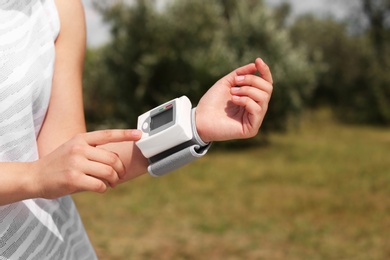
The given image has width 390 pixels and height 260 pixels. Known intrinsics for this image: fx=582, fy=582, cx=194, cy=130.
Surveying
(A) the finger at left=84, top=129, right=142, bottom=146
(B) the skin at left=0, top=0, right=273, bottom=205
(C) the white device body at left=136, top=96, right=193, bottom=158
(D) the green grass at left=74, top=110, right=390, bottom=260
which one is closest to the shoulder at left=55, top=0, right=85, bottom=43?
(B) the skin at left=0, top=0, right=273, bottom=205

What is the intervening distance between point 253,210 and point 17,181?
281 inches

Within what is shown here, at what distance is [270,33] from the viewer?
564 inches

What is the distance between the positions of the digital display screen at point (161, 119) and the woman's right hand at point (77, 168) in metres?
0.24

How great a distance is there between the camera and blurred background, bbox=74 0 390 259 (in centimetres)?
706

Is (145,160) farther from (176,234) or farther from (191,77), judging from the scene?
(191,77)

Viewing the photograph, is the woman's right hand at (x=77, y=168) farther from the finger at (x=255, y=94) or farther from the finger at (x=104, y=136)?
the finger at (x=255, y=94)

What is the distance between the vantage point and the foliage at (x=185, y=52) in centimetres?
1393

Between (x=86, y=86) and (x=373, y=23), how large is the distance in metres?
12.8

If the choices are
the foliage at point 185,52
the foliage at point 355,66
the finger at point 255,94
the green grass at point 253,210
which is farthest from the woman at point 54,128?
the foliage at point 355,66

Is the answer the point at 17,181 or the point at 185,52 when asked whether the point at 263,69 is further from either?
the point at 185,52

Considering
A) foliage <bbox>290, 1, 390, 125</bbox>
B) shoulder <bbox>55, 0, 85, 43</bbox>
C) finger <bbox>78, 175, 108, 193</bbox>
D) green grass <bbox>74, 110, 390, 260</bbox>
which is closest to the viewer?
finger <bbox>78, 175, 108, 193</bbox>

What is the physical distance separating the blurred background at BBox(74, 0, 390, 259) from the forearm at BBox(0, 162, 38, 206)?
17.0 ft

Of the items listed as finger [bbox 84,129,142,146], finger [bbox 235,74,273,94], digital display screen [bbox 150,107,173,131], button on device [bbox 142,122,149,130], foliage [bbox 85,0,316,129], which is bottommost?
foliage [bbox 85,0,316,129]

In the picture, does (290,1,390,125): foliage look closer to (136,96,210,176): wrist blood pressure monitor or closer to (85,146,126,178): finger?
(136,96,210,176): wrist blood pressure monitor
